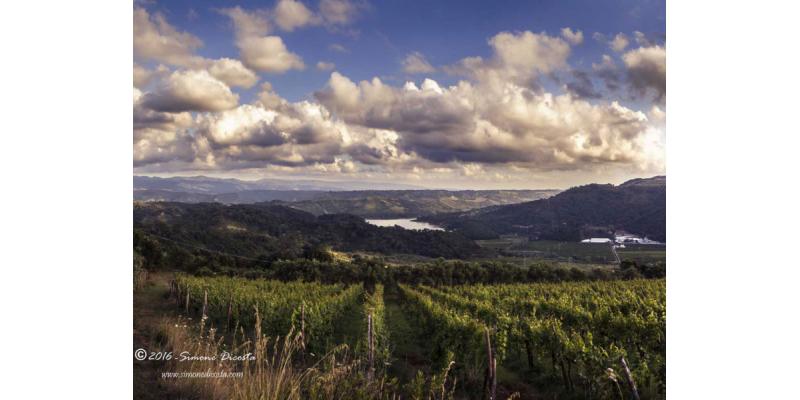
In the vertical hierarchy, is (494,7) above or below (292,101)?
above

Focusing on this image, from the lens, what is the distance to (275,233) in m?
29.5

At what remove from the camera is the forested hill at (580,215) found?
332 inches

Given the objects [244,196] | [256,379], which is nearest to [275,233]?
[244,196]

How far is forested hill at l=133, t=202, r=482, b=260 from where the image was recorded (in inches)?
793

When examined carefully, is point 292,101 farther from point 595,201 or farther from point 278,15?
point 595,201

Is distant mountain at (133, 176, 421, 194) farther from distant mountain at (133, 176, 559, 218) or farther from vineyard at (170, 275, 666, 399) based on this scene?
vineyard at (170, 275, 666, 399)

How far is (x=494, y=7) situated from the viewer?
8438 millimetres

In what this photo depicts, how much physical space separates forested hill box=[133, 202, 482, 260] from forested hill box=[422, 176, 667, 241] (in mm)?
2087

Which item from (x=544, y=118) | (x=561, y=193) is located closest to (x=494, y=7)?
(x=544, y=118)

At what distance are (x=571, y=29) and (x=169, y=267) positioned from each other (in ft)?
88.8

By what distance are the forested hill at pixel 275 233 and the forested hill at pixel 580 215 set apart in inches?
82.2

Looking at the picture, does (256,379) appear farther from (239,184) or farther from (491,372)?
(239,184)
